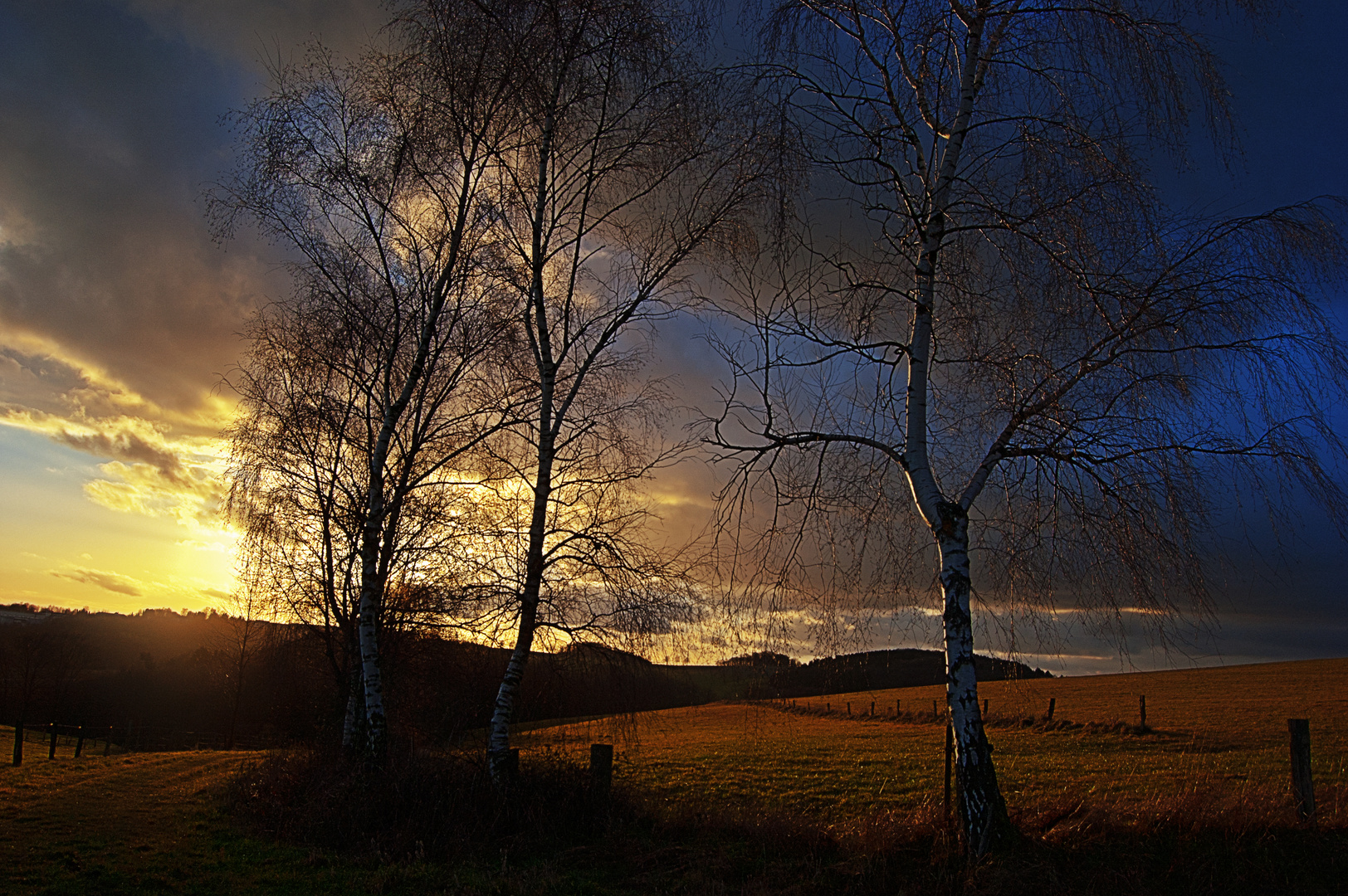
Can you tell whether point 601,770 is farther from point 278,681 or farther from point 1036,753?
point 278,681

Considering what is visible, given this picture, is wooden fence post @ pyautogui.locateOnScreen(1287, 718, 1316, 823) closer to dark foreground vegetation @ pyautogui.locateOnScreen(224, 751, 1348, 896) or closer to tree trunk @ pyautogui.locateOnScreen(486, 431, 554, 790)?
dark foreground vegetation @ pyautogui.locateOnScreen(224, 751, 1348, 896)

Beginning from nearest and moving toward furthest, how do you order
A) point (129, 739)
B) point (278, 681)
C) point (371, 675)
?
point (371, 675) → point (278, 681) → point (129, 739)

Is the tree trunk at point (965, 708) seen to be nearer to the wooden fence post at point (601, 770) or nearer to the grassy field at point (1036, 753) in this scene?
the grassy field at point (1036, 753)

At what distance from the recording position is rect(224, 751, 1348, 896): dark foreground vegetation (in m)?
6.40

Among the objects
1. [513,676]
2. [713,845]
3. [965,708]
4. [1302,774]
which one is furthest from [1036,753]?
[513,676]

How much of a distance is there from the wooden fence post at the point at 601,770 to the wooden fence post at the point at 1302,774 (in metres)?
7.77

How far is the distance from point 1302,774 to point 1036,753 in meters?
17.0

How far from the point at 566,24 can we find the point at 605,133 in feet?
5.36

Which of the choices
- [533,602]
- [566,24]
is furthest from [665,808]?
[566,24]

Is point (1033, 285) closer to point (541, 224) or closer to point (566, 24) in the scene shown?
point (541, 224)

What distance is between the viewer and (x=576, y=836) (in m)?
9.23

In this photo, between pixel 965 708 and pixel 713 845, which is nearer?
pixel 965 708

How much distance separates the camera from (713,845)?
26.7ft

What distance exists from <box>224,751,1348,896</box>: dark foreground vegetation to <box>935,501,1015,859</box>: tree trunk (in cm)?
23
